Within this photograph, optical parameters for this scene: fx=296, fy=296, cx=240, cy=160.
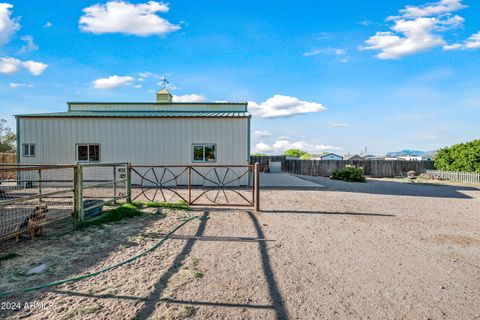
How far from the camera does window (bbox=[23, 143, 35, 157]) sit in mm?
14430

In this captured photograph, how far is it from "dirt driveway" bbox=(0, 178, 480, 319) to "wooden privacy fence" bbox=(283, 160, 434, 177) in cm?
1854

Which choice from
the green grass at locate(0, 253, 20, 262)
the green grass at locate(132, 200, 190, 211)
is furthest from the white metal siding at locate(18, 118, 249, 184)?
the green grass at locate(0, 253, 20, 262)

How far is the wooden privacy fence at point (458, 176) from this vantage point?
1920cm

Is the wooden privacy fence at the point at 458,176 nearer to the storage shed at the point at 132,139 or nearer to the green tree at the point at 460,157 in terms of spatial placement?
the green tree at the point at 460,157

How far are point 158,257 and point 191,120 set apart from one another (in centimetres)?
1050

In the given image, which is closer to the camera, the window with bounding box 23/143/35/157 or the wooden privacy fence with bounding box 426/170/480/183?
the window with bounding box 23/143/35/157

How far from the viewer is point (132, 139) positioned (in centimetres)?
1453

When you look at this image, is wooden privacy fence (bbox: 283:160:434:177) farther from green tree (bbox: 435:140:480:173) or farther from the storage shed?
the storage shed

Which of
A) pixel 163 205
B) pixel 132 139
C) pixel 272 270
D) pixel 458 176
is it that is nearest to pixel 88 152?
pixel 132 139

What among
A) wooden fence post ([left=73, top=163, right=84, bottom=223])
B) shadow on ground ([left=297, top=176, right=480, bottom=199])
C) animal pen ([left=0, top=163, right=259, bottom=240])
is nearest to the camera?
animal pen ([left=0, top=163, right=259, bottom=240])

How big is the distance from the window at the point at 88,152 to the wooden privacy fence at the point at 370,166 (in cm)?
1677

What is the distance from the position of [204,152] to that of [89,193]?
5.32m

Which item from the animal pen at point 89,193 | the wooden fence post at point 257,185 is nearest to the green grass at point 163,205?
the animal pen at point 89,193

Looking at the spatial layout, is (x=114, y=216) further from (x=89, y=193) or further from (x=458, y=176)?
(x=458, y=176)
